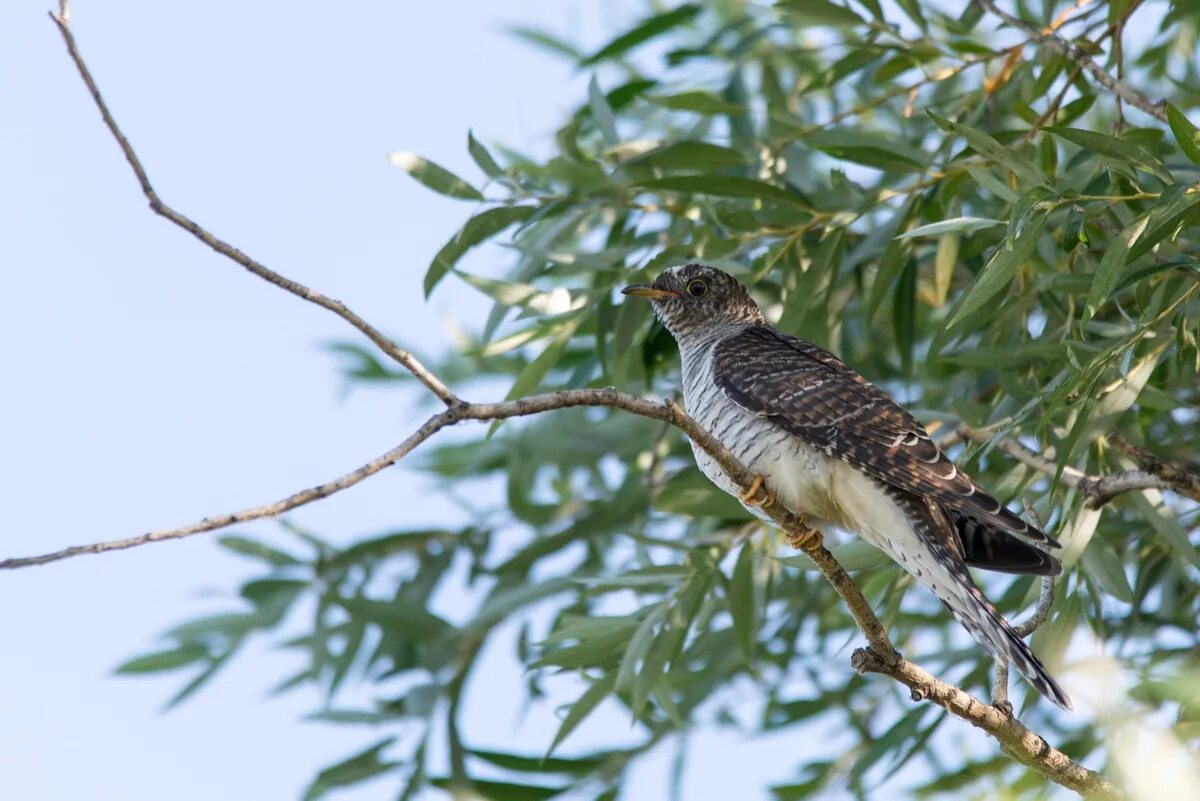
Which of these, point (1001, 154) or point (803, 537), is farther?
point (803, 537)

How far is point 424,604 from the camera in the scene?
196 inches

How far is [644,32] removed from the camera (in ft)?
16.4

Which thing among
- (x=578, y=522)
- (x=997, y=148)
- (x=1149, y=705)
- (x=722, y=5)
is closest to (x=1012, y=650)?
(x=1149, y=705)

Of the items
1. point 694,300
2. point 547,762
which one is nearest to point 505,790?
point 547,762

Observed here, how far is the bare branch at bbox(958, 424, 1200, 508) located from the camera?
295cm

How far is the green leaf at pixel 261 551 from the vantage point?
5012 mm

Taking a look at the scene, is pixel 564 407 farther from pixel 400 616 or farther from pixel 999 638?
pixel 400 616

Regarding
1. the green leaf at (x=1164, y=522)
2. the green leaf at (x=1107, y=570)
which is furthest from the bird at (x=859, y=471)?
the green leaf at (x=1164, y=522)

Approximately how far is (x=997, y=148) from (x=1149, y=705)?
4.02ft

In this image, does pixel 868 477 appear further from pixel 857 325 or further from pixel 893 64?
pixel 857 325

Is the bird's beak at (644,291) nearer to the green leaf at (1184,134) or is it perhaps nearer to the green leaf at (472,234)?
the green leaf at (472,234)

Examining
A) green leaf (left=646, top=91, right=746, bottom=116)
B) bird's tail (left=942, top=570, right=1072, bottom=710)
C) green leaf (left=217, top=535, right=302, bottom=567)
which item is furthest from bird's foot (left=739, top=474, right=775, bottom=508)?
green leaf (left=217, top=535, right=302, bottom=567)

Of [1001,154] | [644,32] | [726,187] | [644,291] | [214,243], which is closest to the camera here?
[214,243]

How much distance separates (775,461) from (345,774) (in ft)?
6.17
